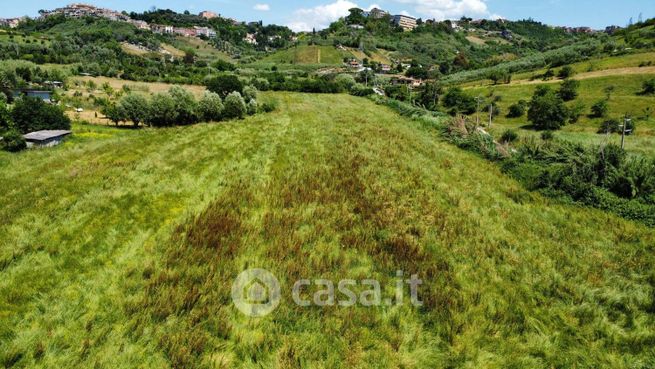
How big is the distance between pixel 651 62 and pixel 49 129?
110 m

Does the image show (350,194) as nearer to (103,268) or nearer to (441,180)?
(441,180)

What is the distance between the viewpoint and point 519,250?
403 inches

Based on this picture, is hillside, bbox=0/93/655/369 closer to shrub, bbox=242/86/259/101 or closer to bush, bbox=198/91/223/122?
bush, bbox=198/91/223/122

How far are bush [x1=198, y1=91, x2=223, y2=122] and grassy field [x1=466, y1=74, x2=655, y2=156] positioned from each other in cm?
3388

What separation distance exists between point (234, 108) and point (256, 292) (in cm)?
4033

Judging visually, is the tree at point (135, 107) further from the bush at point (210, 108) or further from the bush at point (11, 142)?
the bush at point (11, 142)

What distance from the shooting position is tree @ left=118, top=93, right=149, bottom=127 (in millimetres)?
40688

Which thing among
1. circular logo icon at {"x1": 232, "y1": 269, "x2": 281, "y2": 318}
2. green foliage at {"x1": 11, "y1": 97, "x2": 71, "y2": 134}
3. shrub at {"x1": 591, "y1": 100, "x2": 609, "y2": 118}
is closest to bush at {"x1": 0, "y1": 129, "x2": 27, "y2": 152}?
green foliage at {"x1": 11, "y1": 97, "x2": 71, "y2": 134}

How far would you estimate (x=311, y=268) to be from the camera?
28.5ft

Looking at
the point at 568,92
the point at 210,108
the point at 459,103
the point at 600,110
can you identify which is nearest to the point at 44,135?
the point at 210,108

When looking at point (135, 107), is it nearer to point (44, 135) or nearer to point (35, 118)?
point (35, 118)

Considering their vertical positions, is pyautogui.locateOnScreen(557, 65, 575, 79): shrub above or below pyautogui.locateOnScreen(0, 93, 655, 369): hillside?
above

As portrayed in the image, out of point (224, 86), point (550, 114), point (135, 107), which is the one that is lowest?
point (550, 114)

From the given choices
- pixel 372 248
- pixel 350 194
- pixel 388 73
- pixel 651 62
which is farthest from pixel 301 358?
pixel 388 73
